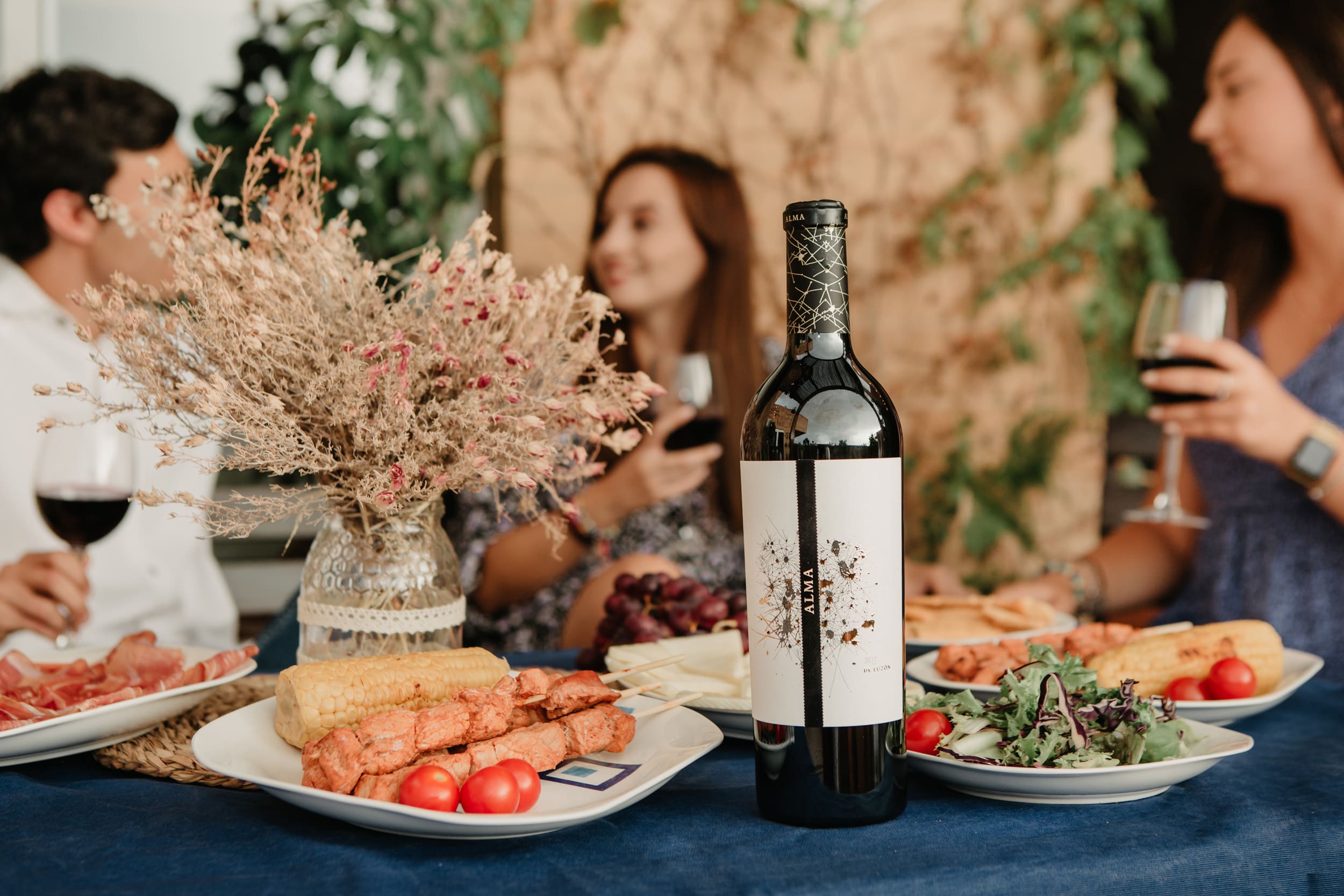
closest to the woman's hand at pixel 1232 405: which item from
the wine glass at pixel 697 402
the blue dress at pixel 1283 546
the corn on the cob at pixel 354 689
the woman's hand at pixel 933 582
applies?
the blue dress at pixel 1283 546

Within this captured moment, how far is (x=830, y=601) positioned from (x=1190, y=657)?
495 millimetres

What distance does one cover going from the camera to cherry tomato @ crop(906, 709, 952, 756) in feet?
2.25

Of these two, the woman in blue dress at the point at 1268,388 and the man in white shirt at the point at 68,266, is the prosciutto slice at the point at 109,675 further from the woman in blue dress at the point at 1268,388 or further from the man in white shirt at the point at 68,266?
the woman in blue dress at the point at 1268,388

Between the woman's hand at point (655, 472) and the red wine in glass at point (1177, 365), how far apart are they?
2.15ft

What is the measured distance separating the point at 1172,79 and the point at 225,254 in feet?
8.97

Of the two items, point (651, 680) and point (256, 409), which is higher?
point (256, 409)

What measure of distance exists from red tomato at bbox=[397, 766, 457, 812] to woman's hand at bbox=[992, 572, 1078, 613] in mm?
1078

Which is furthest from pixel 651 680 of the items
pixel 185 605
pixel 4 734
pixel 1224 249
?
pixel 1224 249

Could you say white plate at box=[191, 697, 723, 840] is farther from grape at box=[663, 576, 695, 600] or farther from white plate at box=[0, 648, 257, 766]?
grape at box=[663, 576, 695, 600]

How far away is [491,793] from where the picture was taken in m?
0.57

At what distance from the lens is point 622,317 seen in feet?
7.45

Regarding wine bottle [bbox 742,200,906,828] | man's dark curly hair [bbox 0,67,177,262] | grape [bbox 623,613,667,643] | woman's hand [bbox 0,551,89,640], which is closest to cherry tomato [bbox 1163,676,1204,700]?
wine bottle [bbox 742,200,906,828]

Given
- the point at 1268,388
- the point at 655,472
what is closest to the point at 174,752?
the point at 655,472

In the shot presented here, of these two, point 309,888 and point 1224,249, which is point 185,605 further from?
point 1224,249
